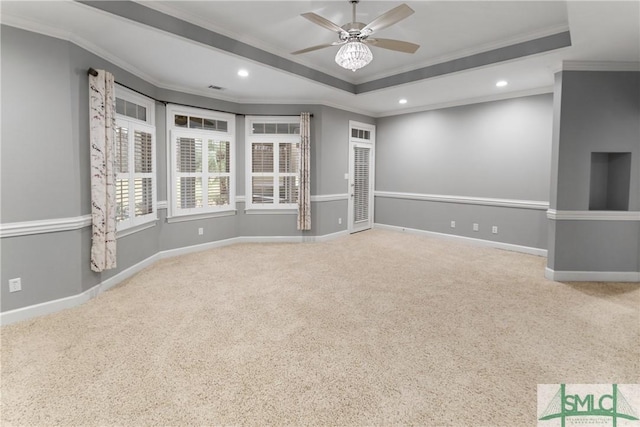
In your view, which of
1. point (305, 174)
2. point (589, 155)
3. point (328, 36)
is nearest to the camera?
point (328, 36)

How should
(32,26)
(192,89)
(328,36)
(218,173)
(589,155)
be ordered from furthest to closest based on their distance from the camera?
(218,173), (192,89), (589,155), (328,36), (32,26)

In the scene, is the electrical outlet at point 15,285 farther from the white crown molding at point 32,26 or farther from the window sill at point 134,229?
the white crown molding at point 32,26

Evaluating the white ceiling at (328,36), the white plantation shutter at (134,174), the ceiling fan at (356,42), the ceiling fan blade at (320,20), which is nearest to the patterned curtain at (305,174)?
the white ceiling at (328,36)

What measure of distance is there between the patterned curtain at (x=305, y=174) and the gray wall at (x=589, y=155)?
3.64 meters

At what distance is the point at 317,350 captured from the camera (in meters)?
2.49

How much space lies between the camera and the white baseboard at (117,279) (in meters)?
2.99

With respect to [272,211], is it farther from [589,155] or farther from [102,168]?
[589,155]

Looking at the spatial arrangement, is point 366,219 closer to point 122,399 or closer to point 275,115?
point 275,115

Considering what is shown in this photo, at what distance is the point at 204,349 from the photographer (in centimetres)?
249

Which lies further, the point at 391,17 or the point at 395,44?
the point at 395,44

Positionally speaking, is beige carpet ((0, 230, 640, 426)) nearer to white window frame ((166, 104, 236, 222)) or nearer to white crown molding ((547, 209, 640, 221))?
white crown molding ((547, 209, 640, 221))

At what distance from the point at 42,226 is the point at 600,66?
243 inches

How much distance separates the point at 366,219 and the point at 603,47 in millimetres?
4853

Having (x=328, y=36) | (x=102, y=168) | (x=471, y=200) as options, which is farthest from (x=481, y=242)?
(x=102, y=168)
